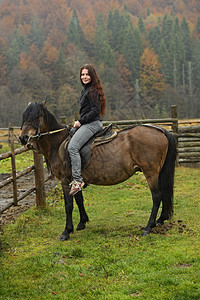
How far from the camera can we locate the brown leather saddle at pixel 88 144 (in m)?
5.45

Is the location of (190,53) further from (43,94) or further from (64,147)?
(64,147)

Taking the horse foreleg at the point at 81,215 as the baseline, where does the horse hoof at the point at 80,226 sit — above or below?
Answer: below

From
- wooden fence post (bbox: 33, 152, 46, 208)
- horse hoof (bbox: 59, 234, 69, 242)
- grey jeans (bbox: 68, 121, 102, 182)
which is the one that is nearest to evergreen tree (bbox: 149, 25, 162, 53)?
wooden fence post (bbox: 33, 152, 46, 208)

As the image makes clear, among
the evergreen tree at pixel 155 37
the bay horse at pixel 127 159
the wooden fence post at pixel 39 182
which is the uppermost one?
the evergreen tree at pixel 155 37

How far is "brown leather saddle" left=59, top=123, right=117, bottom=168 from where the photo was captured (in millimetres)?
5445

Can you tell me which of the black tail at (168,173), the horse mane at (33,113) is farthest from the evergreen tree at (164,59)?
the horse mane at (33,113)

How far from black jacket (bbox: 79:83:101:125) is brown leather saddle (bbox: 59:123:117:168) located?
1.07 feet

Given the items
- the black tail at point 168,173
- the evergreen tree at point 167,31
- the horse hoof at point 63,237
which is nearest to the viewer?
the horse hoof at point 63,237

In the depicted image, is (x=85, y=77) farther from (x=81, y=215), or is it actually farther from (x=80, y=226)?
(x=80, y=226)

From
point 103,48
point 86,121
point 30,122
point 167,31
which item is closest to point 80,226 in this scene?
point 86,121

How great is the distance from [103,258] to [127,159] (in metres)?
1.69

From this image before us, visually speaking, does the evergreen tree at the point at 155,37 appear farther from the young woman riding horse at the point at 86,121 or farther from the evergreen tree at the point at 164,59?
the young woman riding horse at the point at 86,121

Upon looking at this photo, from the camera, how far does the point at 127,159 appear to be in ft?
17.7

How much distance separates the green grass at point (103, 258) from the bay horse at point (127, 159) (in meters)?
0.45
